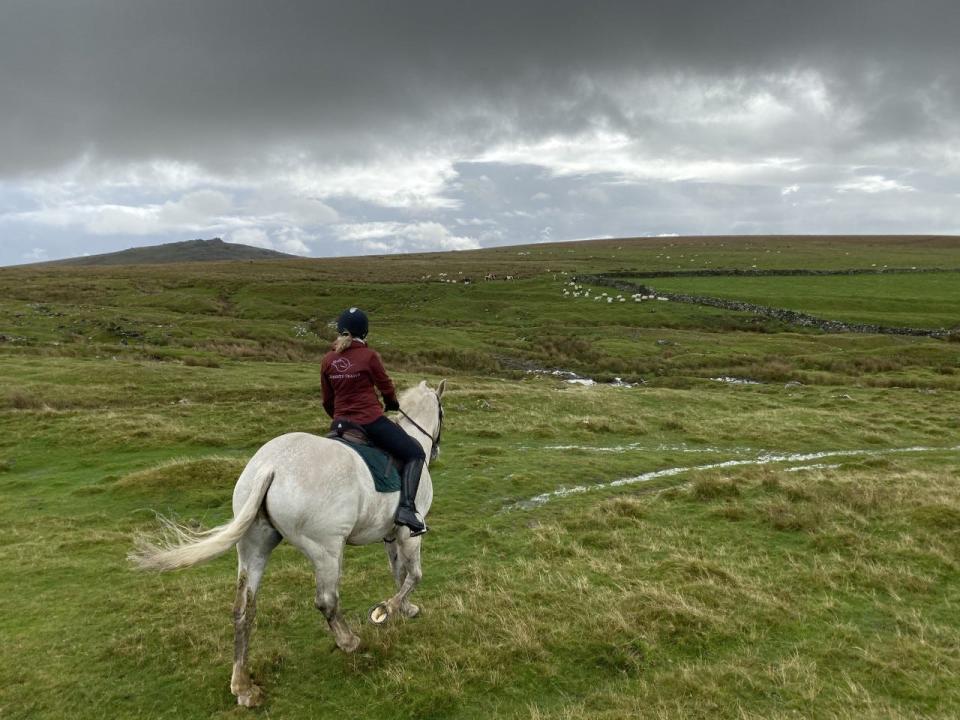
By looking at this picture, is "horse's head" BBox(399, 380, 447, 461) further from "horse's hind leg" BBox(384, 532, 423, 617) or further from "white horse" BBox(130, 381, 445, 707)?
"white horse" BBox(130, 381, 445, 707)

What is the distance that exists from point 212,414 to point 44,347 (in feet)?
90.4

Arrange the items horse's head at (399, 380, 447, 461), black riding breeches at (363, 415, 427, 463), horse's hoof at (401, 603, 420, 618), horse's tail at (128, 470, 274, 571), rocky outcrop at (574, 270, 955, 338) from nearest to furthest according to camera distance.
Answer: horse's tail at (128, 470, 274, 571) < black riding breeches at (363, 415, 427, 463) < horse's hoof at (401, 603, 420, 618) < horse's head at (399, 380, 447, 461) < rocky outcrop at (574, 270, 955, 338)

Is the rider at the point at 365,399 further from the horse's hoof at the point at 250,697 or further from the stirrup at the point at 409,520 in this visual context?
the horse's hoof at the point at 250,697

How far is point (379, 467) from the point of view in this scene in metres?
8.40

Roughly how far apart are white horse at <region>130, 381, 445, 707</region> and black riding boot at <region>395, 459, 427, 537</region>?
1.73 ft

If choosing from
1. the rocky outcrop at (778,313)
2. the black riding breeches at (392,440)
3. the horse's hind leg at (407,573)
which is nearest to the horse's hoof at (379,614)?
the horse's hind leg at (407,573)

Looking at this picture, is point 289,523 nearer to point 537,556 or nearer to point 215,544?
point 215,544

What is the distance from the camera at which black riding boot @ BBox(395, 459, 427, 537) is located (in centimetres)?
861

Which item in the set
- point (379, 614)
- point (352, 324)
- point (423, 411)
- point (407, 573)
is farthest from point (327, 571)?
point (352, 324)

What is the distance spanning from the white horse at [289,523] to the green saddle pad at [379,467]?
17 cm

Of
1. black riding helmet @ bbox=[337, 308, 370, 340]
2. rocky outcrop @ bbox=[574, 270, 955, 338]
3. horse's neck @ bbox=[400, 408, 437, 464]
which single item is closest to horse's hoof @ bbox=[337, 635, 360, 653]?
horse's neck @ bbox=[400, 408, 437, 464]

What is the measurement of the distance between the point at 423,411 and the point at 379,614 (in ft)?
10.9

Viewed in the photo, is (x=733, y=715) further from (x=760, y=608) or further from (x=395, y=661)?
(x=395, y=661)

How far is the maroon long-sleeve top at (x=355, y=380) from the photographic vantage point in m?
8.60
